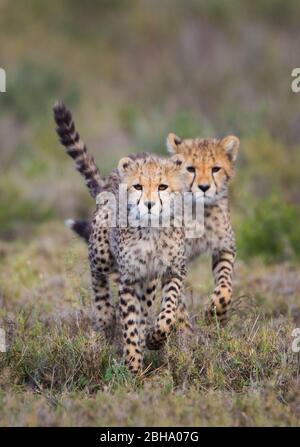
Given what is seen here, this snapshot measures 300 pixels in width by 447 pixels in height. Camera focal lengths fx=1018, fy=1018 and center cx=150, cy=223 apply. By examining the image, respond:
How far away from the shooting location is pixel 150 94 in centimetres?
1451

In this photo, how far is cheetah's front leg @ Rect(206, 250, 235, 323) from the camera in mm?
5026

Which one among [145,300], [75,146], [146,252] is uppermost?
[75,146]

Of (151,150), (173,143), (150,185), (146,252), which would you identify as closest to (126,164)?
(150,185)

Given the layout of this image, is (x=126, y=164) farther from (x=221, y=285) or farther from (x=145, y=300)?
(x=221, y=285)

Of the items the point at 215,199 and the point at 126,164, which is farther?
the point at 215,199

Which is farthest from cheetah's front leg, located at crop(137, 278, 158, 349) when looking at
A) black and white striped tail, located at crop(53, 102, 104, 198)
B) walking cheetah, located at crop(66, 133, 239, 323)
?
black and white striped tail, located at crop(53, 102, 104, 198)

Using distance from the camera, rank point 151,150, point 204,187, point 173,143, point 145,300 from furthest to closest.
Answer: point 151,150
point 173,143
point 204,187
point 145,300

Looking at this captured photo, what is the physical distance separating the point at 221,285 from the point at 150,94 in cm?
967

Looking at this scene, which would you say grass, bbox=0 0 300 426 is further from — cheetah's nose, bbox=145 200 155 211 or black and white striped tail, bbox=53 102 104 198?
cheetah's nose, bbox=145 200 155 211

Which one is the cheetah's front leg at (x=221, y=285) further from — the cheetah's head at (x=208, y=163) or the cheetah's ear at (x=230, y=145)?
the cheetah's ear at (x=230, y=145)

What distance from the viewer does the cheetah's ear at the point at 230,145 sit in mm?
5316

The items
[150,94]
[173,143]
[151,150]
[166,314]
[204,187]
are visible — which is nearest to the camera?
[166,314]

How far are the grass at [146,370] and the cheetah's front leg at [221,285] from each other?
2.6 inches
